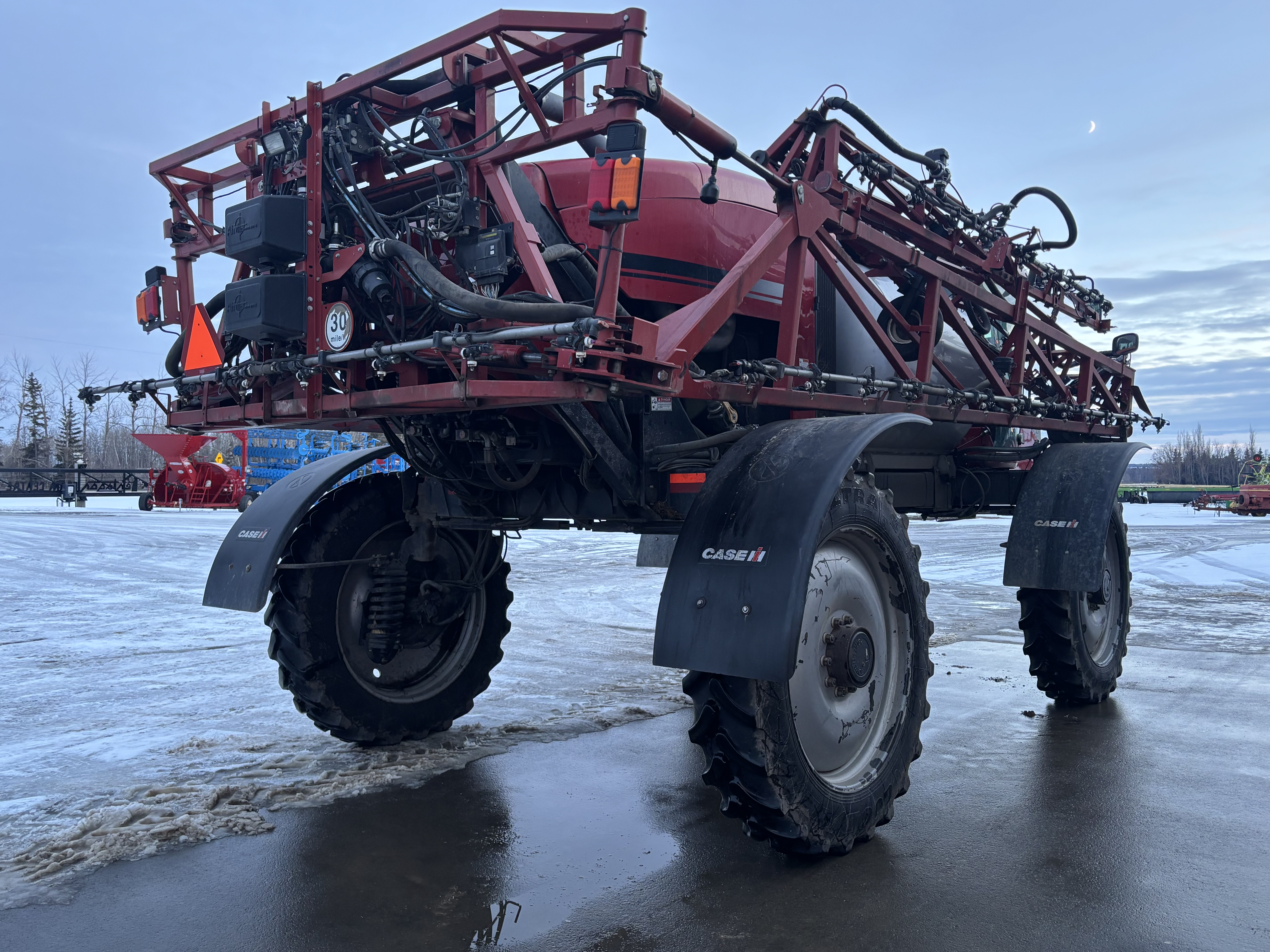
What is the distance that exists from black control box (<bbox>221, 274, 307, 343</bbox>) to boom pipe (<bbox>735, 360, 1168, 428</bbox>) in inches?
66.4

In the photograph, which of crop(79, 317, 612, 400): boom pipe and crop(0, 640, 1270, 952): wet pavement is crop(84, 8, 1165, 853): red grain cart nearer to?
crop(79, 317, 612, 400): boom pipe

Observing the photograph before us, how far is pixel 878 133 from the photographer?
500cm

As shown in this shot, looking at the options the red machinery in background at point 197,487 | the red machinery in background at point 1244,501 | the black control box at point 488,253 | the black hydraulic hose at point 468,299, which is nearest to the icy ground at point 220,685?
the black hydraulic hose at point 468,299

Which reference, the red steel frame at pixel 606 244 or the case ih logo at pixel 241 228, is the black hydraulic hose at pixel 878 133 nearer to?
the red steel frame at pixel 606 244

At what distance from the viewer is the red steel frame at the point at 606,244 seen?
131 inches

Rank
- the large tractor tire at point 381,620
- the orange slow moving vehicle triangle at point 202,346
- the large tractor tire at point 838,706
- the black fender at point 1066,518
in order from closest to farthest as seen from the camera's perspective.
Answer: the large tractor tire at point 838,706 → the orange slow moving vehicle triangle at point 202,346 → the large tractor tire at point 381,620 → the black fender at point 1066,518

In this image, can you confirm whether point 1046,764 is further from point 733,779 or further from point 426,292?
point 426,292

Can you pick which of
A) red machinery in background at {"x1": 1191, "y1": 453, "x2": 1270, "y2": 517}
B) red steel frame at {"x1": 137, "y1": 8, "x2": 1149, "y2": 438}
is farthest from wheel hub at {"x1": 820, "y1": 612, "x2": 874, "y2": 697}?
red machinery in background at {"x1": 1191, "y1": 453, "x2": 1270, "y2": 517}

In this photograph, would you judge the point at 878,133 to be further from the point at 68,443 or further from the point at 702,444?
the point at 68,443

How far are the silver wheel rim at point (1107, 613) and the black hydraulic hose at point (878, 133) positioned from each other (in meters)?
2.61

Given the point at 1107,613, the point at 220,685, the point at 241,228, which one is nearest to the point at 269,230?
the point at 241,228

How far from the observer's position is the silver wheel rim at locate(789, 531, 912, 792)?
3.58m

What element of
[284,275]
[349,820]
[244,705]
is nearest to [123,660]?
[244,705]

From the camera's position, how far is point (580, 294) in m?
4.12
